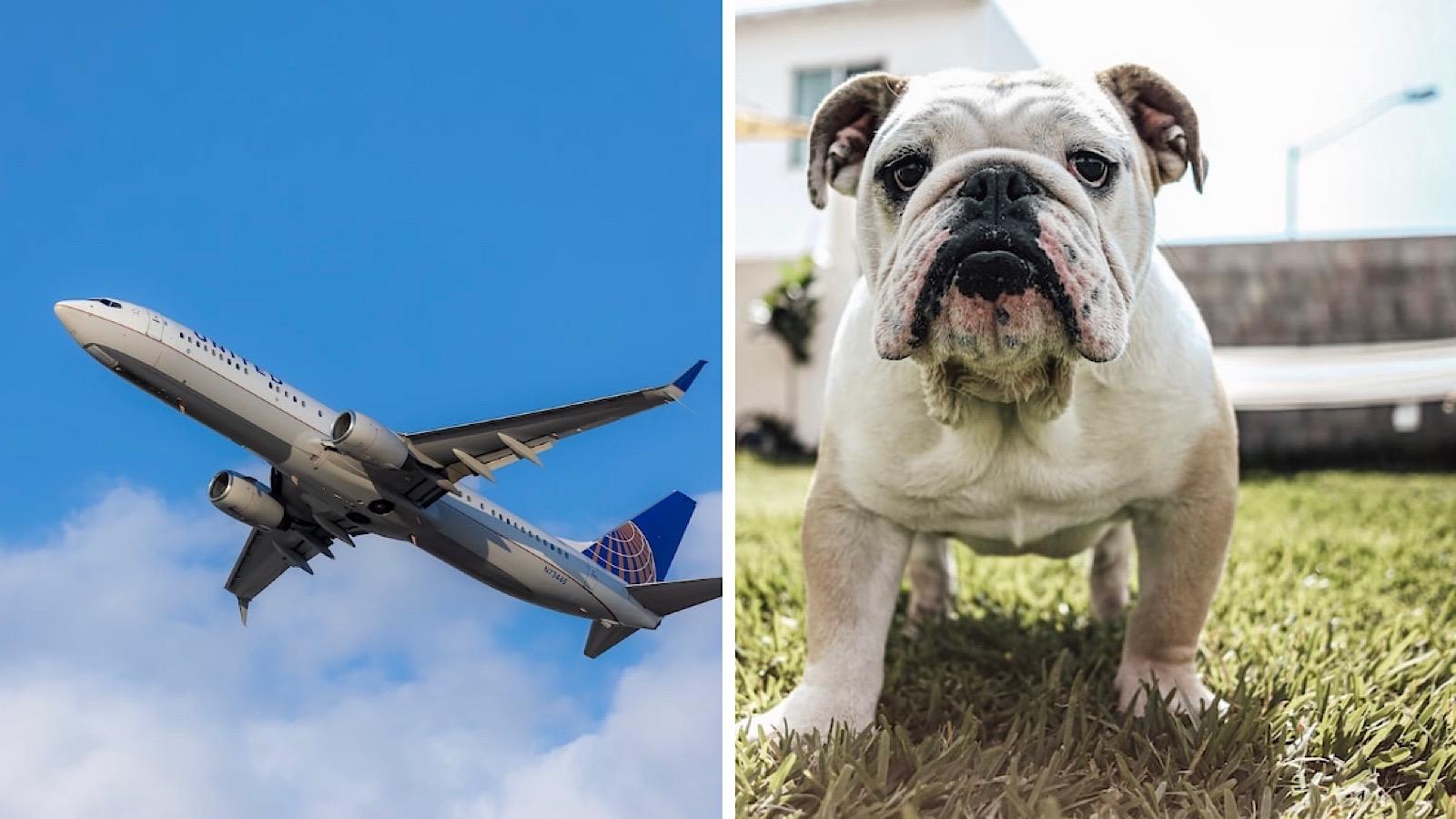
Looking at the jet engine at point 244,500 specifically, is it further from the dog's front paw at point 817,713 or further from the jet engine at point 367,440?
the dog's front paw at point 817,713

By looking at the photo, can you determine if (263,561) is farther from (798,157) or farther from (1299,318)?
(1299,318)

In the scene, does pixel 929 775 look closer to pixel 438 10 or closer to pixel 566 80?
pixel 566 80

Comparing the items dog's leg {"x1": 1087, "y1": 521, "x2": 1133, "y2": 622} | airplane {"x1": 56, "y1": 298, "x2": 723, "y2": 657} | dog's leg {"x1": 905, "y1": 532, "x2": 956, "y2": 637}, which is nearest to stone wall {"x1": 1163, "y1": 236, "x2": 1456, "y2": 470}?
dog's leg {"x1": 1087, "y1": 521, "x2": 1133, "y2": 622}

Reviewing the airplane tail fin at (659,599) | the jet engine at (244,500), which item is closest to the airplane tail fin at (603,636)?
the airplane tail fin at (659,599)

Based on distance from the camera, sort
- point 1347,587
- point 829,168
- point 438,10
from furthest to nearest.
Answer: point 438,10, point 1347,587, point 829,168

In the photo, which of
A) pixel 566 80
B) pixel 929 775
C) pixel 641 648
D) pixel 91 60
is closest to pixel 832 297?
pixel 566 80

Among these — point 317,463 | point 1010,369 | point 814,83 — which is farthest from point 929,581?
point 814,83
